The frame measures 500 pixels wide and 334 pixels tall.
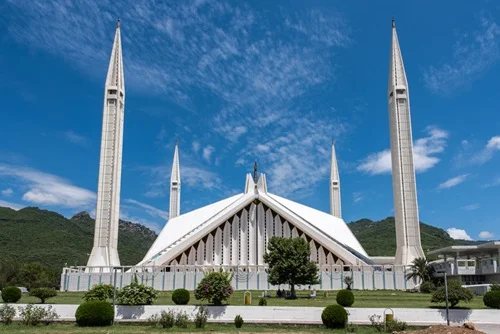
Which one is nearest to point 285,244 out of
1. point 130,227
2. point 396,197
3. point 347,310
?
point 347,310

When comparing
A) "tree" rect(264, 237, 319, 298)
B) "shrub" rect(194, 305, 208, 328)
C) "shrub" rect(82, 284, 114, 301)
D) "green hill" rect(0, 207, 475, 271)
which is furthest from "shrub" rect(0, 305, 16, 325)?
"green hill" rect(0, 207, 475, 271)

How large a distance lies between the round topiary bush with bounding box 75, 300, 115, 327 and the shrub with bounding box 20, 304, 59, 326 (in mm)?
1126

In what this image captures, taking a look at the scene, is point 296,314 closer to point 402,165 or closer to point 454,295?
point 454,295

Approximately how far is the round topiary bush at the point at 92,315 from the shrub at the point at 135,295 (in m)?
1.44

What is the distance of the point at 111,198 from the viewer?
3662 centimetres

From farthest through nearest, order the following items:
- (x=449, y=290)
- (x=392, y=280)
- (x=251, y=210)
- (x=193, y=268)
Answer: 1. (x=251, y=210)
2. (x=193, y=268)
3. (x=392, y=280)
4. (x=449, y=290)

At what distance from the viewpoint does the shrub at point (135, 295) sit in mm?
17922

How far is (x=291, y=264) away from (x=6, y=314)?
1324 centimetres

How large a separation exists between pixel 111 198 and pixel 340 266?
17.2 metres

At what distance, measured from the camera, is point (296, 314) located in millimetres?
16906

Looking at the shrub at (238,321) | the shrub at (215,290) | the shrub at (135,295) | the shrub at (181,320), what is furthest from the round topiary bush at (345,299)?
the shrub at (135,295)

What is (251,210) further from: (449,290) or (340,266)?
(449,290)

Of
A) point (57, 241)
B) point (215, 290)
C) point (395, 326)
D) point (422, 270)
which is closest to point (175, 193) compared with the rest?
point (57, 241)

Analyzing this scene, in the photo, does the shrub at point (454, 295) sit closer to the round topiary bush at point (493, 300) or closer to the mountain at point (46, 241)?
the round topiary bush at point (493, 300)
